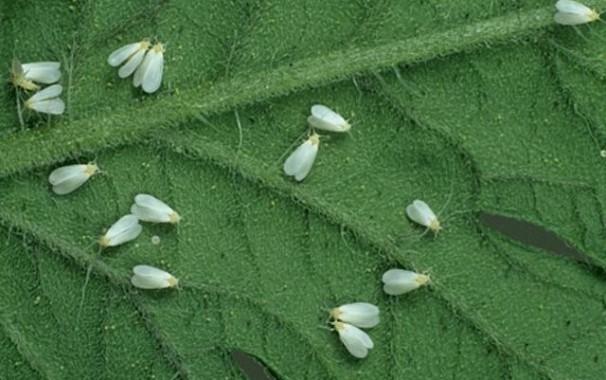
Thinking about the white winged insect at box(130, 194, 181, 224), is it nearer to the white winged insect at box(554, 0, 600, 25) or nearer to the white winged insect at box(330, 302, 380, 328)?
the white winged insect at box(330, 302, 380, 328)

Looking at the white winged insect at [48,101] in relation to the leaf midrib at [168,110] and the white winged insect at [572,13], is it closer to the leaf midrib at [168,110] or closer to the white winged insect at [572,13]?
the leaf midrib at [168,110]

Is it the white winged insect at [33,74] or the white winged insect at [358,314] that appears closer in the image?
the white winged insect at [33,74]

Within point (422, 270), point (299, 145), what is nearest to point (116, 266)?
point (299, 145)

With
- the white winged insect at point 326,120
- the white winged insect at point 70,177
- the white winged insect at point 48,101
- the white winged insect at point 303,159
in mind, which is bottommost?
the white winged insect at point 70,177

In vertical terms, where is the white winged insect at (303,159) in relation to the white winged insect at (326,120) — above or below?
below

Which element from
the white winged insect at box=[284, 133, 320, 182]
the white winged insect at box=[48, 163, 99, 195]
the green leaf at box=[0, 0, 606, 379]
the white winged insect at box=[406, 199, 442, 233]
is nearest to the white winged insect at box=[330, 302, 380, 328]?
the green leaf at box=[0, 0, 606, 379]

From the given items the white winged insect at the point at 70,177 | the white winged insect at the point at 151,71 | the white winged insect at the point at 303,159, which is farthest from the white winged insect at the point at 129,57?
the white winged insect at the point at 303,159

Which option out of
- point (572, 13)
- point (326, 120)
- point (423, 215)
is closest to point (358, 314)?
point (423, 215)
